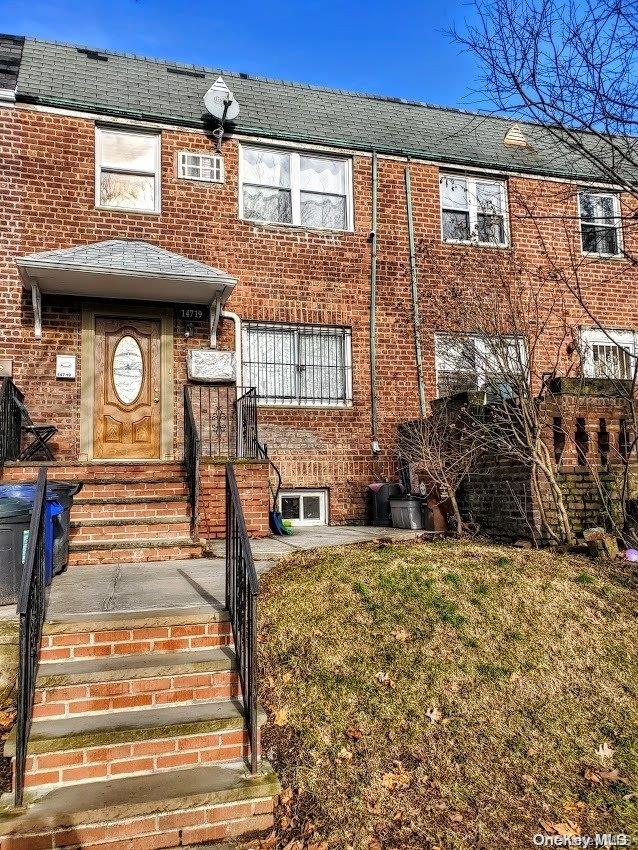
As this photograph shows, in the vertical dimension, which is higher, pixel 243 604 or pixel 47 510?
pixel 47 510

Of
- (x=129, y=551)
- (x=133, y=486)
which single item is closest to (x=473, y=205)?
(x=133, y=486)

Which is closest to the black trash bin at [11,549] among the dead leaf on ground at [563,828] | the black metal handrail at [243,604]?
the black metal handrail at [243,604]

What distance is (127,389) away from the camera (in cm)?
899

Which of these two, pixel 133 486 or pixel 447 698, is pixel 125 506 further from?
pixel 447 698

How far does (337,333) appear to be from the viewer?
1009 centimetres

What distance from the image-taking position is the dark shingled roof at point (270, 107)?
935cm

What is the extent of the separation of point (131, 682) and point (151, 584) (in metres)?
1.23

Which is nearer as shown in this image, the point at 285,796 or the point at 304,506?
the point at 285,796

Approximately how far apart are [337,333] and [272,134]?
3202 mm

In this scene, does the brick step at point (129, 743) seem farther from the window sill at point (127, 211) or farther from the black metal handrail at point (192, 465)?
the window sill at point (127, 211)

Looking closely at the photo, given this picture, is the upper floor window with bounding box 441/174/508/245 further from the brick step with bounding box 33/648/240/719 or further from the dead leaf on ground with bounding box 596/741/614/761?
the brick step with bounding box 33/648/240/719

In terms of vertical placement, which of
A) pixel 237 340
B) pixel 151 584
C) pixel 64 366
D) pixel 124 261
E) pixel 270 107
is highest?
pixel 270 107

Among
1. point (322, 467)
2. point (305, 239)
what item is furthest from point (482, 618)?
point (305, 239)

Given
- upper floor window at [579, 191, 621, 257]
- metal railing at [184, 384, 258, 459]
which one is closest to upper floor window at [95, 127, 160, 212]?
metal railing at [184, 384, 258, 459]
